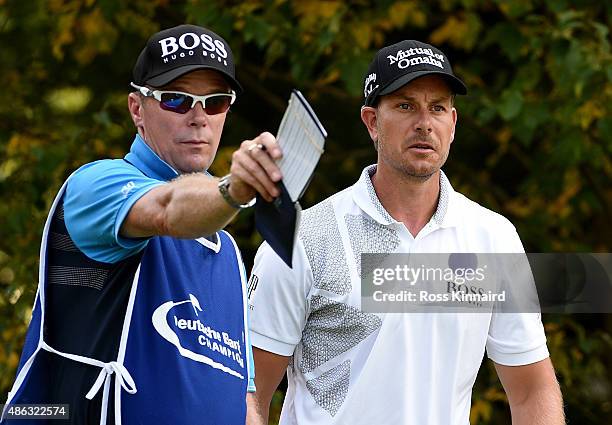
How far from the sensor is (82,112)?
799cm

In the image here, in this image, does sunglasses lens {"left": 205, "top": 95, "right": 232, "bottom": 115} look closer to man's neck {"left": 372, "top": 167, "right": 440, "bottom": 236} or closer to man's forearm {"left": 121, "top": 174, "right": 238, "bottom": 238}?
man's forearm {"left": 121, "top": 174, "right": 238, "bottom": 238}

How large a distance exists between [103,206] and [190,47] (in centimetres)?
76

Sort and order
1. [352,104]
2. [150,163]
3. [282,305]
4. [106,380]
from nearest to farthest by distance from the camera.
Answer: [106,380]
[150,163]
[282,305]
[352,104]

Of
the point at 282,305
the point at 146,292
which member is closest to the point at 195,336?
the point at 146,292

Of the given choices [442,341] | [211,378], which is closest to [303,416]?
[442,341]

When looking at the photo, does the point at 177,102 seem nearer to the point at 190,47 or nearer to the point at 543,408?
the point at 190,47

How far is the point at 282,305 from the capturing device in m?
4.28

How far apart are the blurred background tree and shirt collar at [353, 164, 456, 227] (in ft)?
7.39

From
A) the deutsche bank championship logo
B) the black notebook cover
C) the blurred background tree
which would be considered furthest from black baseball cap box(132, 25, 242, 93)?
the blurred background tree

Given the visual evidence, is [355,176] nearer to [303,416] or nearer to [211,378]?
[303,416]

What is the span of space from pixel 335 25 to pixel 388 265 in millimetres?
2609

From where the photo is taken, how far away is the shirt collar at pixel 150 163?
136 inches

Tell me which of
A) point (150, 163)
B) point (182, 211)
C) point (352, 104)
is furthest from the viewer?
point (352, 104)

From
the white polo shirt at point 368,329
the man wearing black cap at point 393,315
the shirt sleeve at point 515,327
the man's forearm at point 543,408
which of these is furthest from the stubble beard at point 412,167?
the man's forearm at point 543,408
